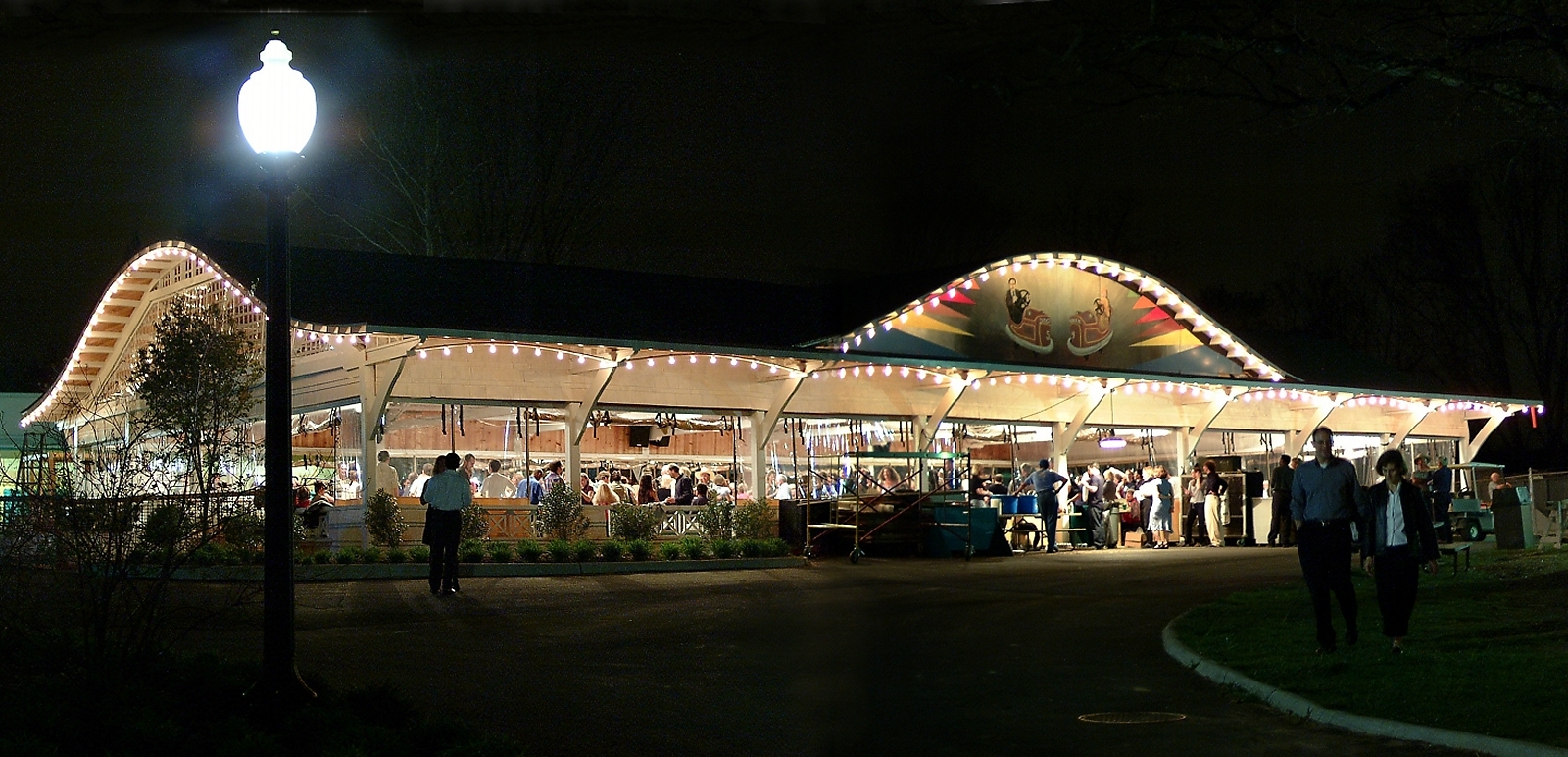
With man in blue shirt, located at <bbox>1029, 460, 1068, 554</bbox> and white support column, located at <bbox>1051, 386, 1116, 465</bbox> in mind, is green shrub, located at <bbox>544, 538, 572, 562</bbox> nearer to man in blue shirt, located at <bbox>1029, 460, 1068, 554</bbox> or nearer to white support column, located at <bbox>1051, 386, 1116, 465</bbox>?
man in blue shirt, located at <bbox>1029, 460, 1068, 554</bbox>

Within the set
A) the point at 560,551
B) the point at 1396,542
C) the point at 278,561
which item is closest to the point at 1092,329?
the point at 560,551

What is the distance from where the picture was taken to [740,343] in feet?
75.2

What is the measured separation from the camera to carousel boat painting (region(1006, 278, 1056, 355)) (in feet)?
85.4

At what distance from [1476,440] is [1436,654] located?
2782 centimetres

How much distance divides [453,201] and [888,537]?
74.2 ft

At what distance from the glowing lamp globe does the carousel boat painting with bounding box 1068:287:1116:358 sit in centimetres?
2015

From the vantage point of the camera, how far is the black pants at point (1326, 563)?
1045 centimetres

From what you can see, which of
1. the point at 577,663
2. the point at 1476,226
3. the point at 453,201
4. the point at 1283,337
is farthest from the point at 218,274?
the point at 1476,226

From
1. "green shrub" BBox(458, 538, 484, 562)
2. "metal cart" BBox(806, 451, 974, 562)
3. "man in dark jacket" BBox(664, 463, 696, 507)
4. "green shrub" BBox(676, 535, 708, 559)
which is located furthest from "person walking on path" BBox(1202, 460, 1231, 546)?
"green shrub" BBox(458, 538, 484, 562)

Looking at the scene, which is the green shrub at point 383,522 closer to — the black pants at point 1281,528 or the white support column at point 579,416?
the white support column at point 579,416

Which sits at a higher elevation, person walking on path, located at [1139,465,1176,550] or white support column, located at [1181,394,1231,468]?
white support column, located at [1181,394,1231,468]

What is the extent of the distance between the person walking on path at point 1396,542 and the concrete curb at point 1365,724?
1.47m

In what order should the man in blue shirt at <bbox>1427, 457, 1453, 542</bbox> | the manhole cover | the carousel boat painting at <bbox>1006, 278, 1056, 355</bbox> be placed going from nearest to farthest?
the manhole cover → the man in blue shirt at <bbox>1427, 457, 1453, 542</bbox> → the carousel boat painting at <bbox>1006, 278, 1056, 355</bbox>

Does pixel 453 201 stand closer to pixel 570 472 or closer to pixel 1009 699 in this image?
pixel 570 472
